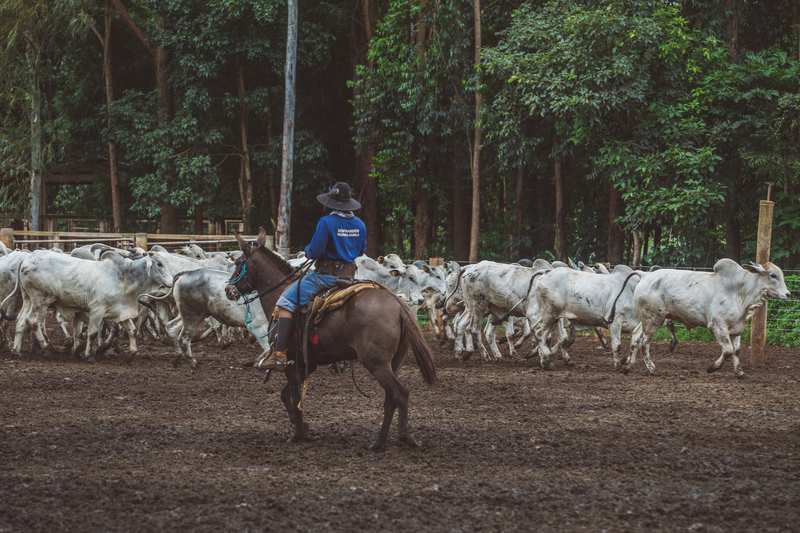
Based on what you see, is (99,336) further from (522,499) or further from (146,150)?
(146,150)

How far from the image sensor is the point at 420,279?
14.5 meters

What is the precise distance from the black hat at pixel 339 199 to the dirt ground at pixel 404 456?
87.2 inches

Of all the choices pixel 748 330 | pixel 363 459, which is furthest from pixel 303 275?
pixel 748 330

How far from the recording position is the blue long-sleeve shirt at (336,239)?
7.14 metres

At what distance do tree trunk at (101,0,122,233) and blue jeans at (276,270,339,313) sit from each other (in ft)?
71.5

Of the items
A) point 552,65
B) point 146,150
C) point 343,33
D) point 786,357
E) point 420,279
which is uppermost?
point 343,33

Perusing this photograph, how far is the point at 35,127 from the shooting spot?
27531 millimetres

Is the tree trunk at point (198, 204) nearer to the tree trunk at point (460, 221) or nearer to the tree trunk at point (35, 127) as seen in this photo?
the tree trunk at point (35, 127)

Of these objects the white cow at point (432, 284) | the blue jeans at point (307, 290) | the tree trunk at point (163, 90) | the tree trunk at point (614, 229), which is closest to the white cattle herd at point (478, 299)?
the white cow at point (432, 284)

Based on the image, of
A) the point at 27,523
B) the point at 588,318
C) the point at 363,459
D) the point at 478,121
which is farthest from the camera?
the point at 478,121

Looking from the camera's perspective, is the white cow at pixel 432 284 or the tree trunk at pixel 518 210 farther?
the tree trunk at pixel 518 210

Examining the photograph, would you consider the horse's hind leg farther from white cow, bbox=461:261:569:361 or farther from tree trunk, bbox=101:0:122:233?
tree trunk, bbox=101:0:122:233

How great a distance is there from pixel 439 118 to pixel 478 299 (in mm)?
10084

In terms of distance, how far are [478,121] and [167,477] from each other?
16413 millimetres
